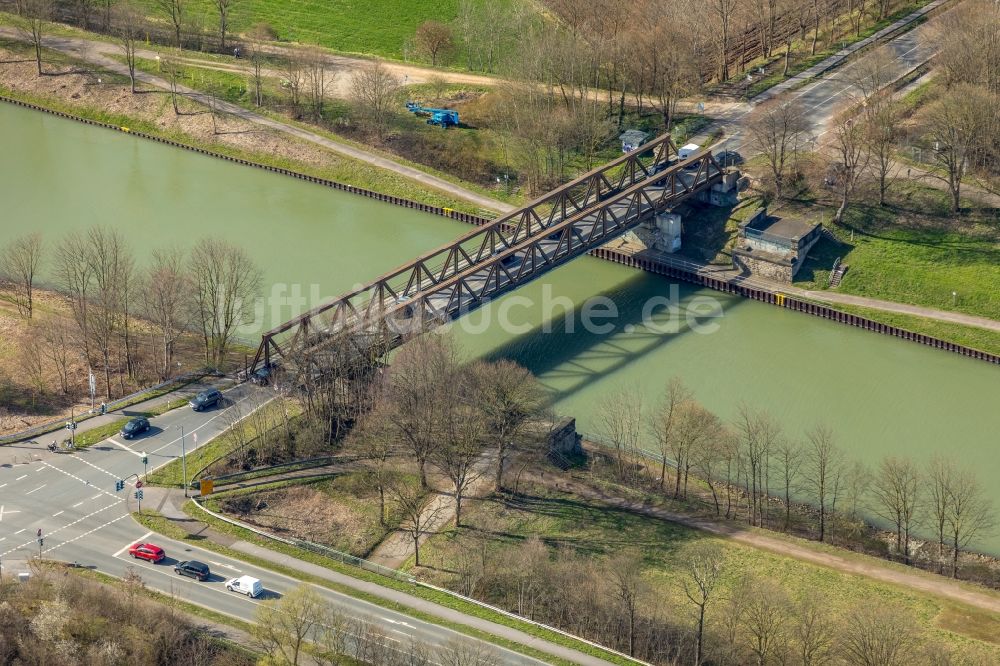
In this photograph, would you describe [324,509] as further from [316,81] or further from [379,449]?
[316,81]

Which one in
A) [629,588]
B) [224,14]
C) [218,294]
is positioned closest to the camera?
[629,588]

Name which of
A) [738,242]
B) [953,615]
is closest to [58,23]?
[738,242]

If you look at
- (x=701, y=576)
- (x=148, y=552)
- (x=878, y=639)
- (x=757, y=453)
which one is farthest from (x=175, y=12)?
(x=878, y=639)

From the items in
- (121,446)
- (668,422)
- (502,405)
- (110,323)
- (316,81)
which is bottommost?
(121,446)

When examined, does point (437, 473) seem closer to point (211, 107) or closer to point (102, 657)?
point (102, 657)

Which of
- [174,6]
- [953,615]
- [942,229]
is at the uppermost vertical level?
[174,6]

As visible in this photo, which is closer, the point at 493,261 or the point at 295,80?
the point at 493,261

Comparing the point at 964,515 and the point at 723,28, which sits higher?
the point at 723,28
